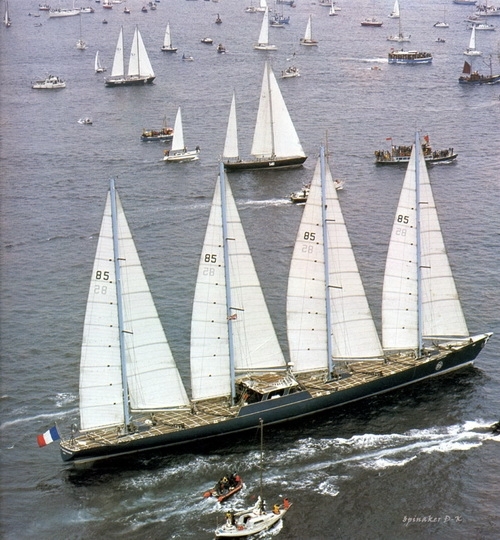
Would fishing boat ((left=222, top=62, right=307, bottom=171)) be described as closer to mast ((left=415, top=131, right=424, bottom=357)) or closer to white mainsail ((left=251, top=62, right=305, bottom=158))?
white mainsail ((left=251, top=62, right=305, bottom=158))

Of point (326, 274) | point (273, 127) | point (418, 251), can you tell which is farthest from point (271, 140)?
point (326, 274)

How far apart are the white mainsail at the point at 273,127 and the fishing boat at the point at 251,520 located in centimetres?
10000

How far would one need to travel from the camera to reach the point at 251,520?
70.2 metres

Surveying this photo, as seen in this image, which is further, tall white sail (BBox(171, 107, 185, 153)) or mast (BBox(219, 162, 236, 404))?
tall white sail (BBox(171, 107, 185, 153))

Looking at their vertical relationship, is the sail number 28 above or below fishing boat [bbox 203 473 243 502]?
above

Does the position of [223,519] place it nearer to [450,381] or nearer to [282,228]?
[450,381]

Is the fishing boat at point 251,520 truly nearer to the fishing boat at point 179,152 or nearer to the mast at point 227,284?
the mast at point 227,284

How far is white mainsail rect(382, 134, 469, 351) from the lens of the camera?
8881 cm

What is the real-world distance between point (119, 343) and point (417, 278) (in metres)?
28.9

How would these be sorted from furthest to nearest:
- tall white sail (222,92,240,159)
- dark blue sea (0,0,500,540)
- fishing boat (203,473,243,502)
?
tall white sail (222,92,240,159), fishing boat (203,473,243,502), dark blue sea (0,0,500,540)

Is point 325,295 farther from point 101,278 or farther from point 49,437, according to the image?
point 49,437

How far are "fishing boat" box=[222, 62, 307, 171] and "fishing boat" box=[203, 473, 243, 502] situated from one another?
93650 millimetres

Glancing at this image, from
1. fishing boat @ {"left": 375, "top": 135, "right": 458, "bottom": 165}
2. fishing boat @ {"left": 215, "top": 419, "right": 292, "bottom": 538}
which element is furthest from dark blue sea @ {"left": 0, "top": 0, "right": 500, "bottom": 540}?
fishing boat @ {"left": 375, "top": 135, "right": 458, "bottom": 165}

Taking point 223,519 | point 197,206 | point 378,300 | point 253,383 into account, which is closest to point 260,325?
point 253,383
